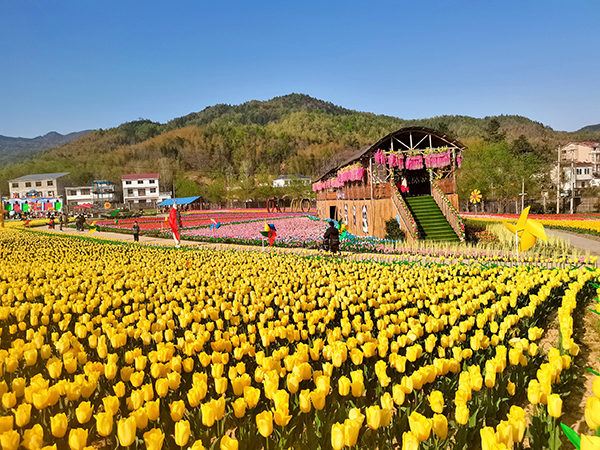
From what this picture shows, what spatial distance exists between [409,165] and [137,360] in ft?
64.7

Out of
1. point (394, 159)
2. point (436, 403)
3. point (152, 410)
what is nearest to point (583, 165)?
point (394, 159)

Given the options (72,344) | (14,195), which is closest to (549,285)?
(72,344)

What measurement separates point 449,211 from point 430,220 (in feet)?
3.33

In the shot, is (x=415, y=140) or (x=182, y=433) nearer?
(x=182, y=433)

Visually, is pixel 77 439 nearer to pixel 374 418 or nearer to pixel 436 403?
pixel 374 418

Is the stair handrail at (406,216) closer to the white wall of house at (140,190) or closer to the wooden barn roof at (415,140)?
the wooden barn roof at (415,140)

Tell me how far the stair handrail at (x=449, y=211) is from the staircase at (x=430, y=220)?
0.18m

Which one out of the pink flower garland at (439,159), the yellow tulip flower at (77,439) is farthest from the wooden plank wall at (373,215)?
the yellow tulip flower at (77,439)

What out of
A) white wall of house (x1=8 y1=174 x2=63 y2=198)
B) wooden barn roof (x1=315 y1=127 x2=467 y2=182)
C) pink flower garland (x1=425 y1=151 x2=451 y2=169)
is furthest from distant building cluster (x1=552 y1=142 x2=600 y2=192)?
white wall of house (x1=8 y1=174 x2=63 y2=198)

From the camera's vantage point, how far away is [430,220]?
20.2 meters

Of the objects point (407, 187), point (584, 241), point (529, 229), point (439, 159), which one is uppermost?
point (439, 159)

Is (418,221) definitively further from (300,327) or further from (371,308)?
(300,327)

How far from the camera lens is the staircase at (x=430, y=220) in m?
18.9

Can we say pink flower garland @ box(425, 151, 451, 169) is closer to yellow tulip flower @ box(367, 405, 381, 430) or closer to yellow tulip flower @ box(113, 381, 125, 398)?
yellow tulip flower @ box(367, 405, 381, 430)
